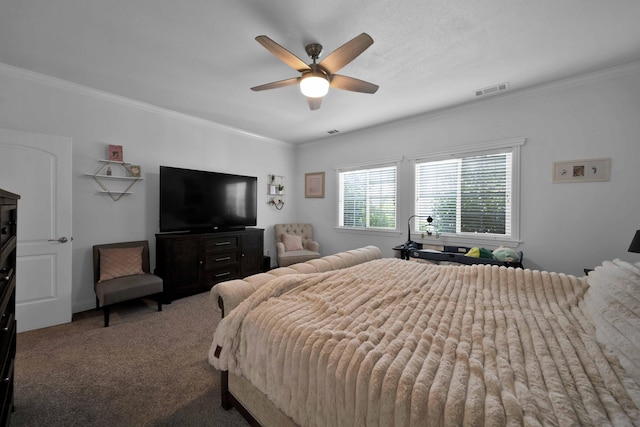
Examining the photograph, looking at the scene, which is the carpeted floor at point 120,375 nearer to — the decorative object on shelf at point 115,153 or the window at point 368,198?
the decorative object on shelf at point 115,153

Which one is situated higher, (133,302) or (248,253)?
(248,253)

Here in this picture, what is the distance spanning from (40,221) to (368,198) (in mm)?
4384

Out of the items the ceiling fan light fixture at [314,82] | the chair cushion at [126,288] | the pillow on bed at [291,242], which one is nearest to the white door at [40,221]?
the chair cushion at [126,288]

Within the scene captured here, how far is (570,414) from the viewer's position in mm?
655

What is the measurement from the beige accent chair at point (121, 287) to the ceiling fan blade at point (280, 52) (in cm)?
284

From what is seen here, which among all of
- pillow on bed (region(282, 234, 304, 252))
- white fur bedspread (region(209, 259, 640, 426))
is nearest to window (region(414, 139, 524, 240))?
white fur bedspread (region(209, 259, 640, 426))

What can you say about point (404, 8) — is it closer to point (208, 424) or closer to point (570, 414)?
point (570, 414)

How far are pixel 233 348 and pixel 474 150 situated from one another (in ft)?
12.3

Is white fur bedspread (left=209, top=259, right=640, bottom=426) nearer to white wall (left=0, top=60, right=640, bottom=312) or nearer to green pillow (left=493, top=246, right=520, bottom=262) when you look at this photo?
green pillow (left=493, top=246, right=520, bottom=262)

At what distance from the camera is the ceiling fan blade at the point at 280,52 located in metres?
1.74

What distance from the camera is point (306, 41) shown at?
2156 millimetres

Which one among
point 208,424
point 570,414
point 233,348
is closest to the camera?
point 570,414

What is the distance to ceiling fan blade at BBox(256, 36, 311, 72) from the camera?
1744 mm

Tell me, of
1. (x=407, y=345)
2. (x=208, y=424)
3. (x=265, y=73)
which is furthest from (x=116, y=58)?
(x=407, y=345)
